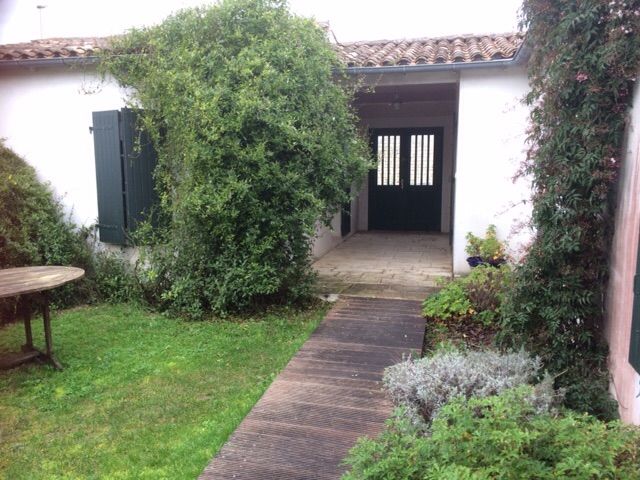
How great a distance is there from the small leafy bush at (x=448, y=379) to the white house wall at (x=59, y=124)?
5.34m

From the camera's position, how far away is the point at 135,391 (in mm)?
3924

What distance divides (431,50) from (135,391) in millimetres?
6122

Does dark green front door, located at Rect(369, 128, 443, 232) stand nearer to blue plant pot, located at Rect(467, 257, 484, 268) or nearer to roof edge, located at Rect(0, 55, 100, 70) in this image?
blue plant pot, located at Rect(467, 257, 484, 268)

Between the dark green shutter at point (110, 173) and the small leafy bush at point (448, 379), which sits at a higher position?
the dark green shutter at point (110, 173)

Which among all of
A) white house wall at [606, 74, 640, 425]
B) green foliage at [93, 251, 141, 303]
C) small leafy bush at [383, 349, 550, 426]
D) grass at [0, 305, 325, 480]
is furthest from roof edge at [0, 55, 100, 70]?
white house wall at [606, 74, 640, 425]

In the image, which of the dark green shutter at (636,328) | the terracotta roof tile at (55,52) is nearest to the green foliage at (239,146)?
the terracotta roof tile at (55,52)

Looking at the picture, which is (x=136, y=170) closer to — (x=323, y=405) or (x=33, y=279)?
(x=33, y=279)

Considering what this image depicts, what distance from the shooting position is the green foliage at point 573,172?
312 centimetres

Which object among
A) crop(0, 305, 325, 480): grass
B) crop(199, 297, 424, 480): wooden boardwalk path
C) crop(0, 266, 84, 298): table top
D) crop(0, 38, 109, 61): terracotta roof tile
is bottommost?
crop(0, 305, 325, 480): grass

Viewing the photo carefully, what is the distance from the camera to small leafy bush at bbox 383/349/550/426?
113 inches

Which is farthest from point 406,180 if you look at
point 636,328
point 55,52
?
point 636,328

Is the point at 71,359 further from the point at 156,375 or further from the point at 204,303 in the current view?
the point at 204,303

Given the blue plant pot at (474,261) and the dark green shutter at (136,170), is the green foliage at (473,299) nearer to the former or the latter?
the blue plant pot at (474,261)

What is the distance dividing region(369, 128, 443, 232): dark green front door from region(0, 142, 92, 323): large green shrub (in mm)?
7242
